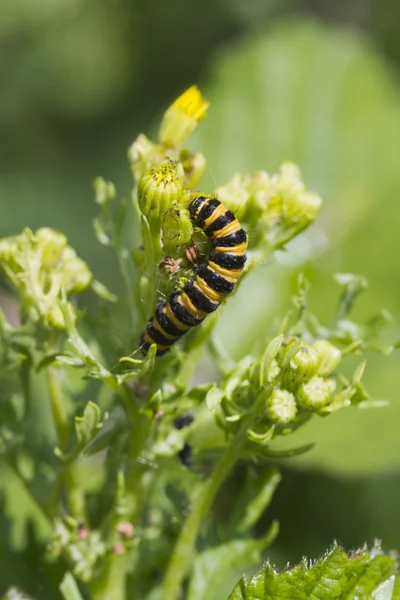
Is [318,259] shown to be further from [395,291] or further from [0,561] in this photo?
[0,561]

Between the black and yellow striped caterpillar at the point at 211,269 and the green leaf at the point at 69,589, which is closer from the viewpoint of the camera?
the black and yellow striped caterpillar at the point at 211,269

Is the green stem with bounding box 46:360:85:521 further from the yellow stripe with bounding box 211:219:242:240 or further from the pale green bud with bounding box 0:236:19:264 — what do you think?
the yellow stripe with bounding box 211:219:242:240

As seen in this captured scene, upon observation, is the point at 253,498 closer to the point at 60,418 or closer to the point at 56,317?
the point at 60,418

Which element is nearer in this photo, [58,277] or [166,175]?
[166,175]

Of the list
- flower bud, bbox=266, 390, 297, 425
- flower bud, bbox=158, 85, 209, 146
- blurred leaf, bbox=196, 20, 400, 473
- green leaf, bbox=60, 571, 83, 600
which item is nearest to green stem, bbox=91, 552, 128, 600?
green leaf, bbox=60, 571, 83, 600

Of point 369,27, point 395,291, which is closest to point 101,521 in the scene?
point 395,291

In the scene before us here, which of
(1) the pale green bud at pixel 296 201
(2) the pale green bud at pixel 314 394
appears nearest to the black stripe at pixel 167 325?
(2) the pale green bud at pixel 314 394

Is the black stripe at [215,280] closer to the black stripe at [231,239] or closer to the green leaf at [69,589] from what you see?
the black stripe at [231,239]
